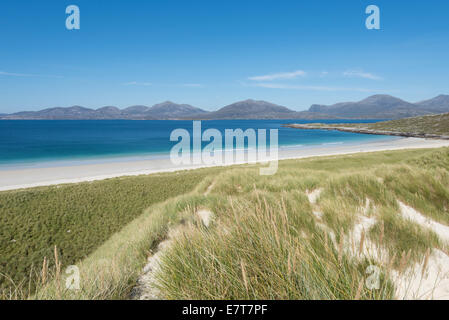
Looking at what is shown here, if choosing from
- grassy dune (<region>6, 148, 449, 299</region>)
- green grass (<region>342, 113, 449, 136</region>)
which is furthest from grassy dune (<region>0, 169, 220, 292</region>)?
green grass (<region>342, 113, 449, 136</region>)

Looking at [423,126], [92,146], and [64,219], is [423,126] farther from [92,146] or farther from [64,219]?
[92,146]

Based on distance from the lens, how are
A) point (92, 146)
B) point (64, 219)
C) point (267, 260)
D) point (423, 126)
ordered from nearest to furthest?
point (267, 260) < point (64, 219) < point (92, 146) < point (423, 126)

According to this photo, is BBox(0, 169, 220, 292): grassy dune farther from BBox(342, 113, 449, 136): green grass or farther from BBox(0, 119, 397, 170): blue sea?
BBox(342, 113, 449, 136): green grass

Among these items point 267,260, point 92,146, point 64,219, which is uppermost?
point 92,146

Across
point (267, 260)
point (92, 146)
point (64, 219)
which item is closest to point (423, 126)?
point (267, 260)

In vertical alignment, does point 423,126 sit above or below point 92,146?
above

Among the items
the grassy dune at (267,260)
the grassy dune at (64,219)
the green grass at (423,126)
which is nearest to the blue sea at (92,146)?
the green grass at (423,126)

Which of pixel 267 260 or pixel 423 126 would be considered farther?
pixel 423 126

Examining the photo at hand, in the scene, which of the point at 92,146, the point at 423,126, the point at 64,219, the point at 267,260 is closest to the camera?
the point at 267,260

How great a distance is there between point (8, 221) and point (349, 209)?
1363 centimetres

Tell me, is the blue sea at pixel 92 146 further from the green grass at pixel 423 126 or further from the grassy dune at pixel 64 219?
the grassy dune at pixel 64 219

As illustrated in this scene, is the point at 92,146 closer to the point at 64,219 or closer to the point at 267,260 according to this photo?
the point at 64,219
